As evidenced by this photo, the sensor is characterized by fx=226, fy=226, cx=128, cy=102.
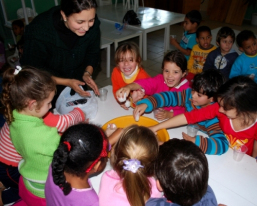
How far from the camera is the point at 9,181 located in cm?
142

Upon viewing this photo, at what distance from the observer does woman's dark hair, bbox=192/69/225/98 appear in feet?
5.07

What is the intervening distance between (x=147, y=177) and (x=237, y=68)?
208 centimetres

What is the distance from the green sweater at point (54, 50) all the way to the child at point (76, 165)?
89 centimetres

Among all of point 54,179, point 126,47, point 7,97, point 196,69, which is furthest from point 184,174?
point 196,69

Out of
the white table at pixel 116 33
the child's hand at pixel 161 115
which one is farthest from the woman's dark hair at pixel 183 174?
the white table at pixel 116 33

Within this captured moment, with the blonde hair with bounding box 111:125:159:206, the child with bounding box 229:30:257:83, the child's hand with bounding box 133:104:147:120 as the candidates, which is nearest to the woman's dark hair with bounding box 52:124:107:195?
the blonde hair with bounding box 111:125:159:206

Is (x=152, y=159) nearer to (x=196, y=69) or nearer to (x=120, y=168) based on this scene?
(x=120, y=168)

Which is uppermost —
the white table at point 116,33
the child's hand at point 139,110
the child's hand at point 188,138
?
the child's hand at point 139,110

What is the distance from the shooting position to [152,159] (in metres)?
1.00

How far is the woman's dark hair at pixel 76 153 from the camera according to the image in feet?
3.04

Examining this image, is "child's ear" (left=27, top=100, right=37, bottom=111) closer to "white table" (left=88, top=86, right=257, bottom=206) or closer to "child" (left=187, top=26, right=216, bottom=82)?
"white table" (left=88, top=86, right=257, bottom=206)

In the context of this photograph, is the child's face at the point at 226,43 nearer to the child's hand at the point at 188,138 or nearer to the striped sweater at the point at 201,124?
the striped sweater at the point at 201,124

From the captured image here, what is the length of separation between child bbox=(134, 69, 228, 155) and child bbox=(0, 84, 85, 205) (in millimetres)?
465

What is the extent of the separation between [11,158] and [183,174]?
1023mm
